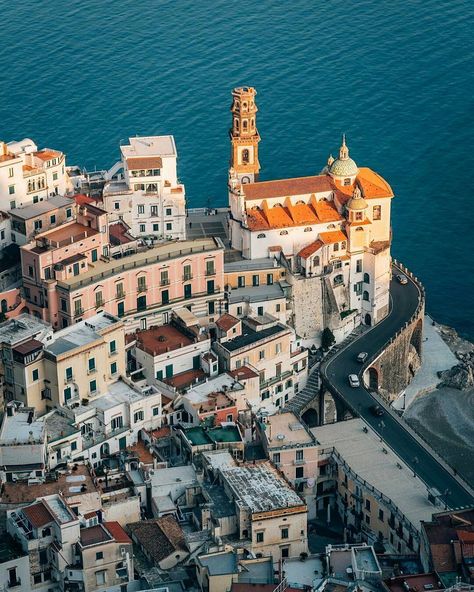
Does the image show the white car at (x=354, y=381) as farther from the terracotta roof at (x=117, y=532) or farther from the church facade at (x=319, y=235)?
the terracotta roof at (x=117, y=532)

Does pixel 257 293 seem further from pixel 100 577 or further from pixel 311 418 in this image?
pixel 100 577

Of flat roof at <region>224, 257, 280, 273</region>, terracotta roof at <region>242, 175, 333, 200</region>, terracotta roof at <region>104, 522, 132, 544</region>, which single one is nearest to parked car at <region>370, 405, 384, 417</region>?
flat roof at <region>224, 257, 280, 273</region>

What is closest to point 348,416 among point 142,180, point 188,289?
point 188,289

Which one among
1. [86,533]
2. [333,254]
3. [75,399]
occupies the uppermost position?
[333,254]

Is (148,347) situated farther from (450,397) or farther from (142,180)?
(450,397)

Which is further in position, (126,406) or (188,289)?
(188,289)

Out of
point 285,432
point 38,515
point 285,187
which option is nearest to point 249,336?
point 285,432
